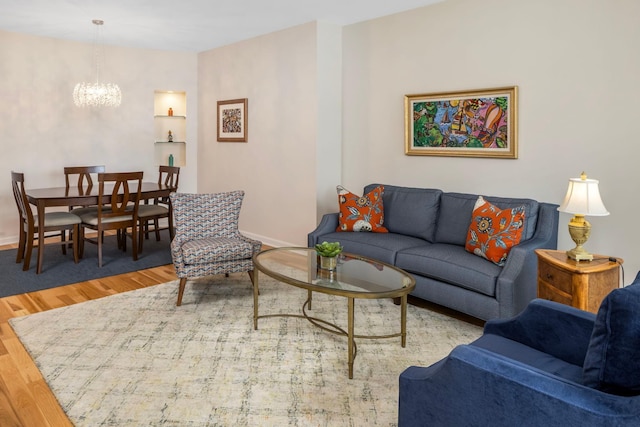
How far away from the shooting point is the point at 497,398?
1.43 meters

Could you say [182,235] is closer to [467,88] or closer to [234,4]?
[234,4]

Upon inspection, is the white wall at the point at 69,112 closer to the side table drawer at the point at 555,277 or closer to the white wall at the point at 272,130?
the white wall at the point at 272,130

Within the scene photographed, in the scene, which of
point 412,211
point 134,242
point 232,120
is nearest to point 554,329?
point 412,211

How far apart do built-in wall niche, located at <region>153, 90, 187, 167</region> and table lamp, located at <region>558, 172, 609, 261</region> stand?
217 inches

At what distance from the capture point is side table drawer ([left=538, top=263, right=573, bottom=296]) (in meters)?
2.66

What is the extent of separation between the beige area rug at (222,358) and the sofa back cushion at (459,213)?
68cm

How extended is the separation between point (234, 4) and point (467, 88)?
2267 mm

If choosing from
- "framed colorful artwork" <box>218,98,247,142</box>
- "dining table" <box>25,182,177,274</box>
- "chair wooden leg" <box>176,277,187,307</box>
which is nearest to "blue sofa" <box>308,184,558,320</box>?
"chair wooden leg" <box>176,277,187,307</box>

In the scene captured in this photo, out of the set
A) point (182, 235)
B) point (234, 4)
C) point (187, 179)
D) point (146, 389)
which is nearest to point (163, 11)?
point (234, 4)

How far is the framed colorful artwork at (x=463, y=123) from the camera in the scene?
394 centimetres

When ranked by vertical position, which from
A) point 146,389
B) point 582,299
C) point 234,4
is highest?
point 234,4

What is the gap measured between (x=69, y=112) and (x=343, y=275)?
15.8ft

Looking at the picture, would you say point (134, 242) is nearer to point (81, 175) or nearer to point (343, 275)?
point (81, 175)

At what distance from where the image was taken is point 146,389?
97.2 inches
